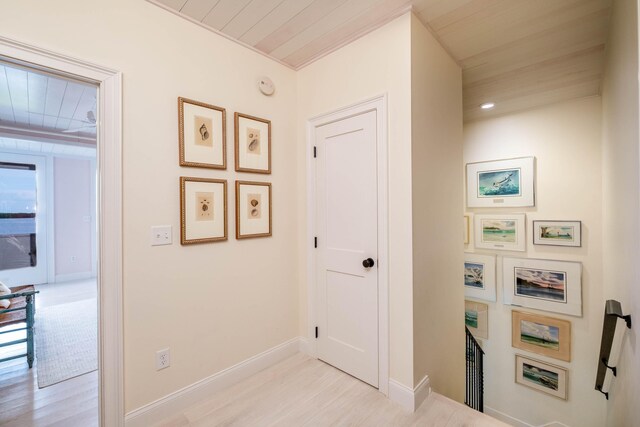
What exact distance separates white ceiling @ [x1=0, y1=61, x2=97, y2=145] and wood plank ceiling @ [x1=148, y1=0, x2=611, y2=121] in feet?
3.86

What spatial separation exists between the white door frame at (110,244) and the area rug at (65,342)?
1226mm

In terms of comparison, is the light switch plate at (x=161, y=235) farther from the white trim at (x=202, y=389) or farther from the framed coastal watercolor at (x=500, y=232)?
the framed coastal watercolor at (x=500, y=232)

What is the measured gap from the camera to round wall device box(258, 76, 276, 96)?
88.5 inches

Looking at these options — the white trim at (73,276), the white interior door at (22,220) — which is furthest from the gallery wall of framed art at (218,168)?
the white trim at (73,276)

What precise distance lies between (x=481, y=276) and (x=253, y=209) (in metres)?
3.05

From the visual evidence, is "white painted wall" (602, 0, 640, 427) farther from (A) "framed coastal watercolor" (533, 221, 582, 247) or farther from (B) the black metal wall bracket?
(A) "framed coastal watercolor" (533, 221, 582, 247)

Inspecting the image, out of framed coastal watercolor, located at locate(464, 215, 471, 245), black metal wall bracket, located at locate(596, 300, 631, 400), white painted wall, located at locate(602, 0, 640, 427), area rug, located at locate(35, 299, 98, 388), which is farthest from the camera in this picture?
framed coastal watercolor, located at locate(464, 215, 471, 245)

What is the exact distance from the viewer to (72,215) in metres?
5.59

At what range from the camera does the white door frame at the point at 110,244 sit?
1539 mm

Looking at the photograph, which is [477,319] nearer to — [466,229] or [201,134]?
[466,229]

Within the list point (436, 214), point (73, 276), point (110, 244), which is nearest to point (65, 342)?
point (110, 244)

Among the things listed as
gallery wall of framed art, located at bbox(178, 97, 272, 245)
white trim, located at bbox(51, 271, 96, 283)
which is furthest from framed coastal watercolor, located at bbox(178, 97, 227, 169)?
white trim, located at bbox(51, 271, 96, 283)

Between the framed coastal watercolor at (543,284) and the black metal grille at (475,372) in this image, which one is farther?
the black metal grille at (475,372)

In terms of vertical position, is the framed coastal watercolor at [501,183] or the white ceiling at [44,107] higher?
the white ceiling at [44,107]
